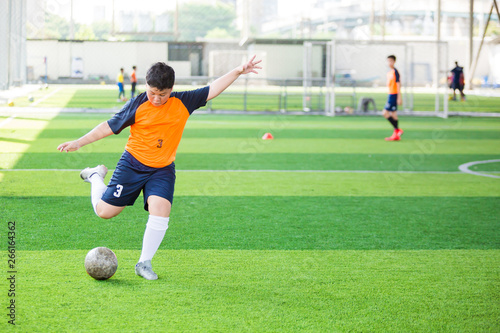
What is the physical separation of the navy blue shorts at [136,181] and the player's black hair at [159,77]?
722mm

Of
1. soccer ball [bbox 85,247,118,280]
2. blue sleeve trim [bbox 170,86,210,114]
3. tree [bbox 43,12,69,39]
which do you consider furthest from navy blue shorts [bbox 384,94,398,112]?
tree [bbox 43,12,69,39]

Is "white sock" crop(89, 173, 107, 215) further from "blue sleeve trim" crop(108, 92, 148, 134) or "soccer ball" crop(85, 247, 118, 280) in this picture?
"blue sleeve trim" crop(108, 92, 148, 134)

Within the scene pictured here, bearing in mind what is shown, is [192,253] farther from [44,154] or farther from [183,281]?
[44,154]

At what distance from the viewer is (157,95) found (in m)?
4.70

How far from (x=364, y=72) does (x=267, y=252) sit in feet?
168

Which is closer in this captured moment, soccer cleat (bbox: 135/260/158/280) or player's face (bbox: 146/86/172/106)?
player's face (bbox: 146/86/172/106)

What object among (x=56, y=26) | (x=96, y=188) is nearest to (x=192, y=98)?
(x=96, y=188)

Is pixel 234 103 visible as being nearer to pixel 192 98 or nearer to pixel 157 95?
pixel 192 98

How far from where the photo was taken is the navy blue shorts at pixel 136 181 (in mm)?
4898

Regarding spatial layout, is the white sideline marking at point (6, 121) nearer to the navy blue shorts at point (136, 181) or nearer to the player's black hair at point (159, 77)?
the navy blue shorts at point (136, 181)

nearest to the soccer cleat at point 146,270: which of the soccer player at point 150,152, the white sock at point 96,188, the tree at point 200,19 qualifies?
the soccer player at point 150,152

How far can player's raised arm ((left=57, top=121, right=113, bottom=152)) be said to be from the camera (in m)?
4.66

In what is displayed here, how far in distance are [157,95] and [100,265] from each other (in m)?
1.40

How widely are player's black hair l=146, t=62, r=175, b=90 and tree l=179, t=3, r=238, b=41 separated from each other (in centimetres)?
3316
